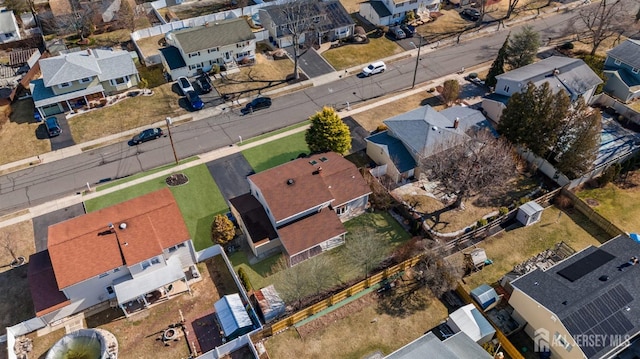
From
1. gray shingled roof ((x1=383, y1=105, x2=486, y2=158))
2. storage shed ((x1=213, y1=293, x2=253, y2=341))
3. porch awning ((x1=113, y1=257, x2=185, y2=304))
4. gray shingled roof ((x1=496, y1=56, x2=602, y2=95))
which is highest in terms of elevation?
gray shingled roof ((x1=496, y1=56, x2=602, y2=95))

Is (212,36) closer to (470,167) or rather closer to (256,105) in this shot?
(256,105)

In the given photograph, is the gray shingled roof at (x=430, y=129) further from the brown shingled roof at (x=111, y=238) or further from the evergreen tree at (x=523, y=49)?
the brown shingled roof at (x=111, y=238)

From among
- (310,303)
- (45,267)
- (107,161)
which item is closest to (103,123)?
(107,161)

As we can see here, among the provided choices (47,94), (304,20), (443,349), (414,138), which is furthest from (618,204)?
(47,94)

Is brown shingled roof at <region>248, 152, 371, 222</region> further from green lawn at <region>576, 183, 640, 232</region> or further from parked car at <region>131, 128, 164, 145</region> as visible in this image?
green lawn at <region>576, 183, 640, 232</region>

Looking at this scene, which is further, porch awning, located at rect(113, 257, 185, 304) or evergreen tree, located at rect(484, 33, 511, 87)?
evergreen tree, located at rect(484, 33, 511, 87)

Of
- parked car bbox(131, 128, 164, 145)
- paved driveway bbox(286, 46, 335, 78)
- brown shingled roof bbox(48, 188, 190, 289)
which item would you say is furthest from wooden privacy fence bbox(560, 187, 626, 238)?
A: parked car bbox(131, 128, 164, 145)

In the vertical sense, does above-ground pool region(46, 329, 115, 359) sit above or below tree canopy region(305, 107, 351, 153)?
below

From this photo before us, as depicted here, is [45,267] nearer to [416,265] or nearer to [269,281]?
[269,281]
